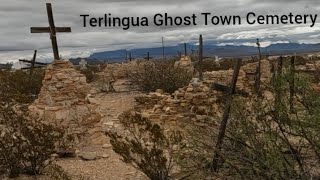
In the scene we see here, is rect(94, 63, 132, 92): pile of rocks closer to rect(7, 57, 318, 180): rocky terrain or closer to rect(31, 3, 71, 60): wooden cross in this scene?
rect(7, 57, 318, 180): rocky terrain

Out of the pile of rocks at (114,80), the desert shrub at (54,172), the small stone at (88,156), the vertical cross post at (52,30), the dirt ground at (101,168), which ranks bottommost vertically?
the dirt ground at (101,168)

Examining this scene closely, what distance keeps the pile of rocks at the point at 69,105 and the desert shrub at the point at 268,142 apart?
4.31m

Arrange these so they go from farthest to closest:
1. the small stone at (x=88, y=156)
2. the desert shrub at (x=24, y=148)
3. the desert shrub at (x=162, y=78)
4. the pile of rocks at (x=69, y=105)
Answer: the desert shrub at (x=162, y=78), the pile of rocks at (x=69, y=105), the small stone at (x=88, y=156), the desert shrub at (x=24, y=148)

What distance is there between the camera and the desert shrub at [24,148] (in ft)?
29.9

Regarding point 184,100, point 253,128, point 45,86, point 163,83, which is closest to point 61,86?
point 45,86

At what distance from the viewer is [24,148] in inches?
362

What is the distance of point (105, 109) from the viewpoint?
55.6 ft

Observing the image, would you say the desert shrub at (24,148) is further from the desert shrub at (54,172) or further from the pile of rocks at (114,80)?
the pile of rocks at (114,80)

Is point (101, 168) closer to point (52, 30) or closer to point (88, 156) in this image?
point (88, 156)

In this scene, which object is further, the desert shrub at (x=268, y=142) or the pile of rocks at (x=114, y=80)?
the pile of rocks at (x=114, y=80)

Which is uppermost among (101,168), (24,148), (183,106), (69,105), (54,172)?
(69,105)

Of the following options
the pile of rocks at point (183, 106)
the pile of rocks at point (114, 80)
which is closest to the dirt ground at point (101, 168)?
the pile of rocks at point (183, 106)

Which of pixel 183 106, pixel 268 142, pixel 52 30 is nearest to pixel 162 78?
pixel 183 106

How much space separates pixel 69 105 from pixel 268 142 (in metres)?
6.22
